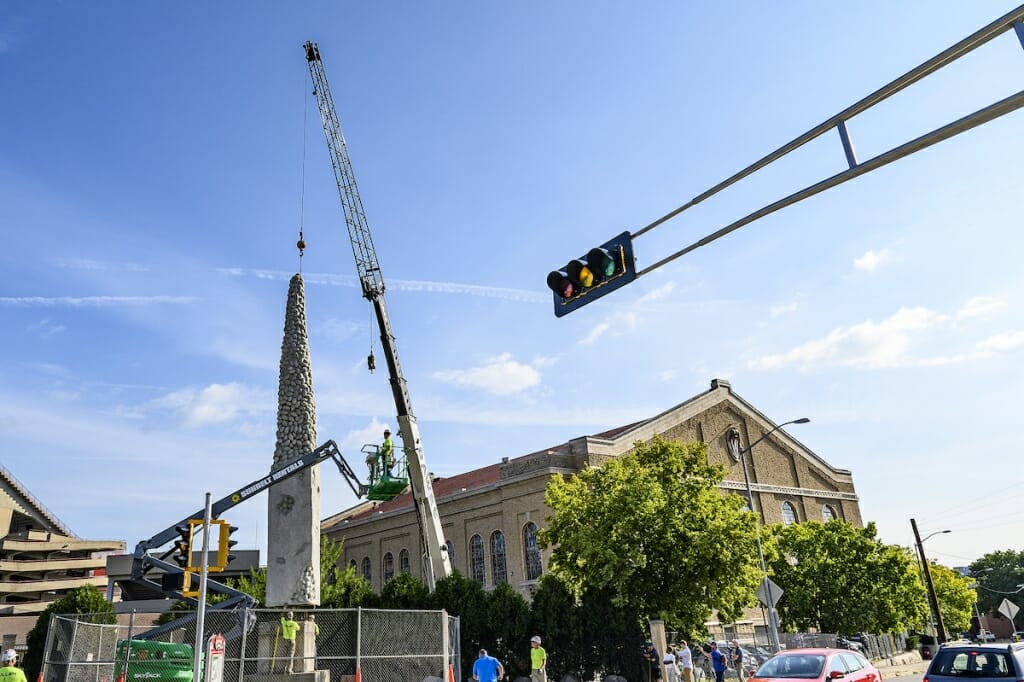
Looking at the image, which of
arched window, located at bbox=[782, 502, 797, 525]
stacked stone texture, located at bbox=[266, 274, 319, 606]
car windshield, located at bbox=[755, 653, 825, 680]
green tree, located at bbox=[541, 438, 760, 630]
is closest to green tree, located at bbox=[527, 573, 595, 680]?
green tree, located at bbox=[541, 438, 760, 630]

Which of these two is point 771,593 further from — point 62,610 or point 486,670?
point 62,610

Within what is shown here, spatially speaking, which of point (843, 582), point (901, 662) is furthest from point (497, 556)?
point (901, 662)

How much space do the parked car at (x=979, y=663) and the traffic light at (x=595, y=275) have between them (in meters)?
8.71

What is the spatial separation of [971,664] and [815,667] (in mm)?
2655

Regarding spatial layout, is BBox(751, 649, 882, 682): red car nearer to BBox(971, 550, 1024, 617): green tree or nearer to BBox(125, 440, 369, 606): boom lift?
BBox(125, 440, 369, 606): boom lift

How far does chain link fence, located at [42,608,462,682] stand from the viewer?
54.7ft

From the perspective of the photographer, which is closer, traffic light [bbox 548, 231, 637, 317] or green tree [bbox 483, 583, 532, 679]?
traffic light [bbox 548, 231, 637, 317]

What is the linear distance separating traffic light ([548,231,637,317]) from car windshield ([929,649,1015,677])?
8.72 meters

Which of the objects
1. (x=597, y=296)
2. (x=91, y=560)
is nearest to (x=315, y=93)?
(x=597, y=296)

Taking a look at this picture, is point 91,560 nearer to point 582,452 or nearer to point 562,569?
point 582,452

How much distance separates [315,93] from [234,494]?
87.9 feet

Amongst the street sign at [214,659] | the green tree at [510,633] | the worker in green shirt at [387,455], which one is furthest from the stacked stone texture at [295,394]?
the street sign at [214,659]

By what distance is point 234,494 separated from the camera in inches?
858

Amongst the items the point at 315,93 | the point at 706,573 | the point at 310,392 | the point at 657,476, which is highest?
the point at 315,93
